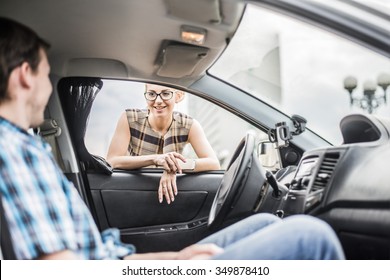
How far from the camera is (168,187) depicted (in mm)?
1616

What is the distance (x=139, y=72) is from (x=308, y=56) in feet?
1.83

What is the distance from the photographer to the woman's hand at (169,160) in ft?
5.06

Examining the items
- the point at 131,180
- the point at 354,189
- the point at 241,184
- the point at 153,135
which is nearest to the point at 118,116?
the point at 153,135

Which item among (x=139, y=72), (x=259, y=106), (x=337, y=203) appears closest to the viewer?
(x=337, y=203)

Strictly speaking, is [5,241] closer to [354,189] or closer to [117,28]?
[117,28]

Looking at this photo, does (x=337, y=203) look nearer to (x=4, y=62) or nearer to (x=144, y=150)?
(x=144, y=150)

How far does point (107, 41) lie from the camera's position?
4.58 ft

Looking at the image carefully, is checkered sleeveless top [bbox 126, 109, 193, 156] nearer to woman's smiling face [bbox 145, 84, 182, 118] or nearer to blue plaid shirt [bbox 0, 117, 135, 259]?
woman's smiling face [bbox 145, 84, 182, 118]

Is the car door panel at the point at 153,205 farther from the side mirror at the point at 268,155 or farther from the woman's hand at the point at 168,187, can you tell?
the side mirror at the point at 268,155

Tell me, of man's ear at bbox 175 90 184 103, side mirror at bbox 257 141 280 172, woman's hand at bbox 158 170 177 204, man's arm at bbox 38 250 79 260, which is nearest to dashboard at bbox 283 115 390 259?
side mirror at bbox 257 141 280 172

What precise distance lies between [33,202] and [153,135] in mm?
636

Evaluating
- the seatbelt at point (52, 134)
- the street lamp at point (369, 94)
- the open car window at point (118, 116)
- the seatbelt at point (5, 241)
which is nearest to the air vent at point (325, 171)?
the street lamp at point (369, 94)
